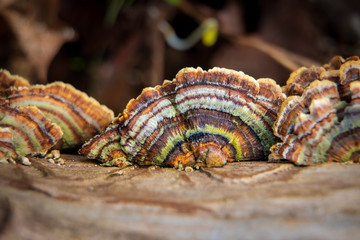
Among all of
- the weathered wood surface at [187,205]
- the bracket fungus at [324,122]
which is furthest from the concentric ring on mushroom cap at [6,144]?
the bracket fungus at [324,122]

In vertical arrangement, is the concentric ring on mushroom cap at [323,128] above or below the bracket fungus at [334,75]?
below

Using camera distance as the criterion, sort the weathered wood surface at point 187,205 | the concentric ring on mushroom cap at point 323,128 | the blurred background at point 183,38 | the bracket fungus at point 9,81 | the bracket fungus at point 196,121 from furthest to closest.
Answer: the blurred background at point 183,38 < the bracket fungus at point 9,81 < the bracket fungus at point 196,121 < the concentric ring on mushroom cap at point 323,128 < the weathered wood surface at point 187,205

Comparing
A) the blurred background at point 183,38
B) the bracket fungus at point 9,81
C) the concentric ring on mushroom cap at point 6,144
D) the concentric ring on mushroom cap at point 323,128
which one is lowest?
the concentric ring on mushroom cap at point 6,144

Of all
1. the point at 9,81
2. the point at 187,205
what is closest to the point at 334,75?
the point at 187,205

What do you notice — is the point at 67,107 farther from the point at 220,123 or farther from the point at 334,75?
the point at 334,75

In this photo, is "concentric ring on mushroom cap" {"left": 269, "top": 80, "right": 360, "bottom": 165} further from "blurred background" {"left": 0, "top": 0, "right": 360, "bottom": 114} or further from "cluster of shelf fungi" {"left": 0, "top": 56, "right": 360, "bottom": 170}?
"blurred background" {"left": 0, "top": 0, "right": 360, "bottom": 114}

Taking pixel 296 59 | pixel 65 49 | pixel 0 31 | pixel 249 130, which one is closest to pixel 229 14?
pixel 296 59

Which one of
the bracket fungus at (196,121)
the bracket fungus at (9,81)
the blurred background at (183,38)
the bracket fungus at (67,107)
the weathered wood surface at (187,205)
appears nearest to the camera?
the weathered wood surface at (187,205)

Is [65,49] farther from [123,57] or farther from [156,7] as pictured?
[156,7]

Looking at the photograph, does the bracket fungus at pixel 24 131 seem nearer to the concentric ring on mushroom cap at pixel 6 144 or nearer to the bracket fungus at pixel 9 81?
the concentric ring on mushroom cap at pixel 6 144
